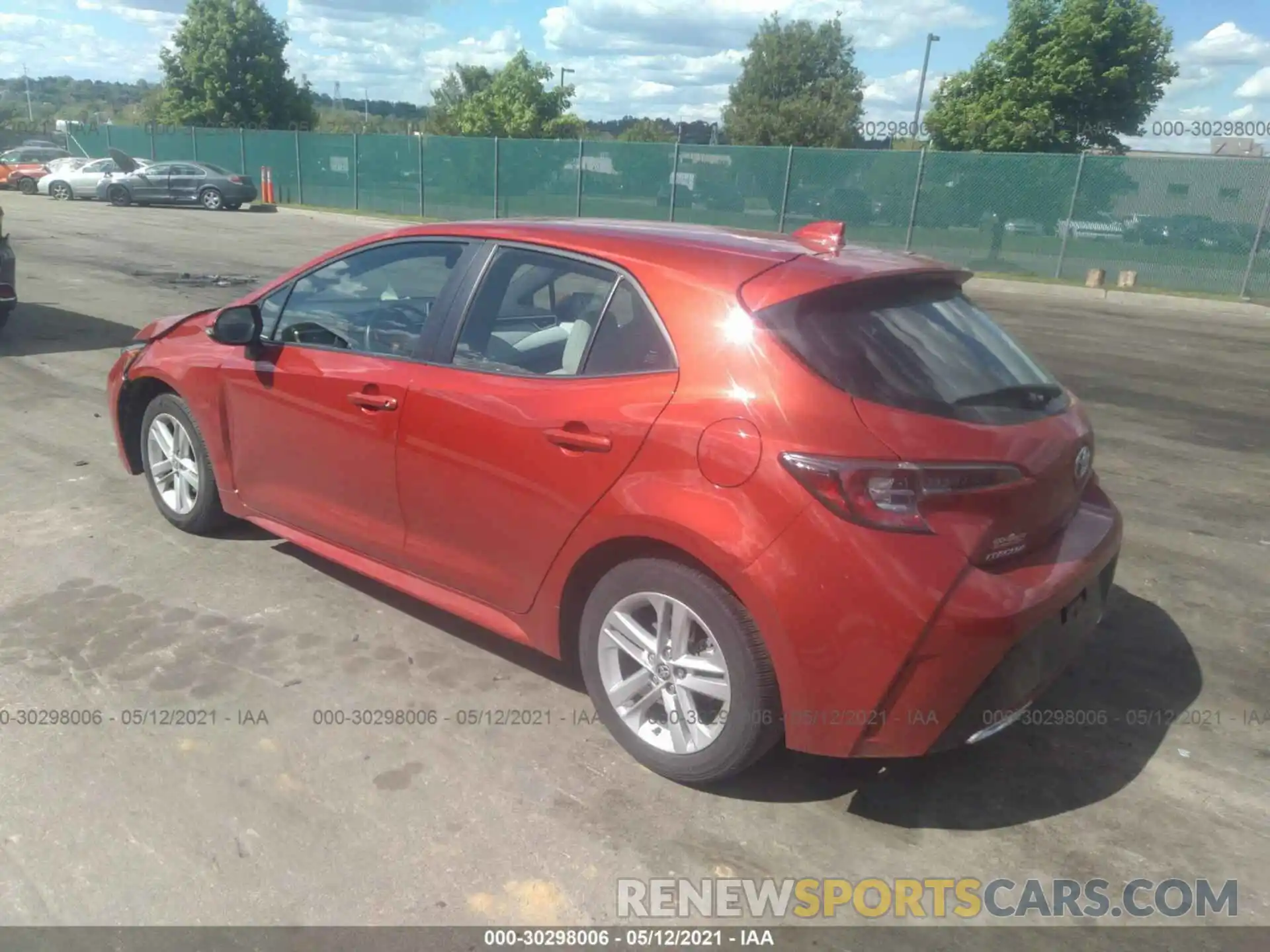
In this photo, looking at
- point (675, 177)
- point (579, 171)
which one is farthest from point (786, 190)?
point (579, 171)

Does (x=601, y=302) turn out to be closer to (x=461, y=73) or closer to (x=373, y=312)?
(x=373, y=312)

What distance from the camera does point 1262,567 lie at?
17.1ft

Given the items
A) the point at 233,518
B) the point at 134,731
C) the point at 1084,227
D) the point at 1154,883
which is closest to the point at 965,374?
the point at 1154,883

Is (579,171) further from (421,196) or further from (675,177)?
(421,196)

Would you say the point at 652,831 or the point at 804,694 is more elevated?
the point at 804,694

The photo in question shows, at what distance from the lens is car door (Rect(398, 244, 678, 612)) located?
3211 mm

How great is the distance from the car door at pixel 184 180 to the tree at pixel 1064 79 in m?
21.0

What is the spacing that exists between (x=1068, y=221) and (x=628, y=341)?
61.9 feet

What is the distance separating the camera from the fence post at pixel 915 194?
2102 centimetres

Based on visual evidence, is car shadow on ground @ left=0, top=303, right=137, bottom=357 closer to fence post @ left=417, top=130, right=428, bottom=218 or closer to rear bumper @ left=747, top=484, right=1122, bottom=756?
rear bumper @ left=747, top=484, right=1122, bottom=756

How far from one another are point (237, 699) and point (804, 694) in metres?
2.06

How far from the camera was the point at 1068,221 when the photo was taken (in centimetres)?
1964

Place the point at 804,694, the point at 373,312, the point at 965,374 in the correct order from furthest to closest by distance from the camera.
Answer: the point at 373,312, the point at 965,374, the point at 804,694

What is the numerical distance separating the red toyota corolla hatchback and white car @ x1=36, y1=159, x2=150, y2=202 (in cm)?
3151
